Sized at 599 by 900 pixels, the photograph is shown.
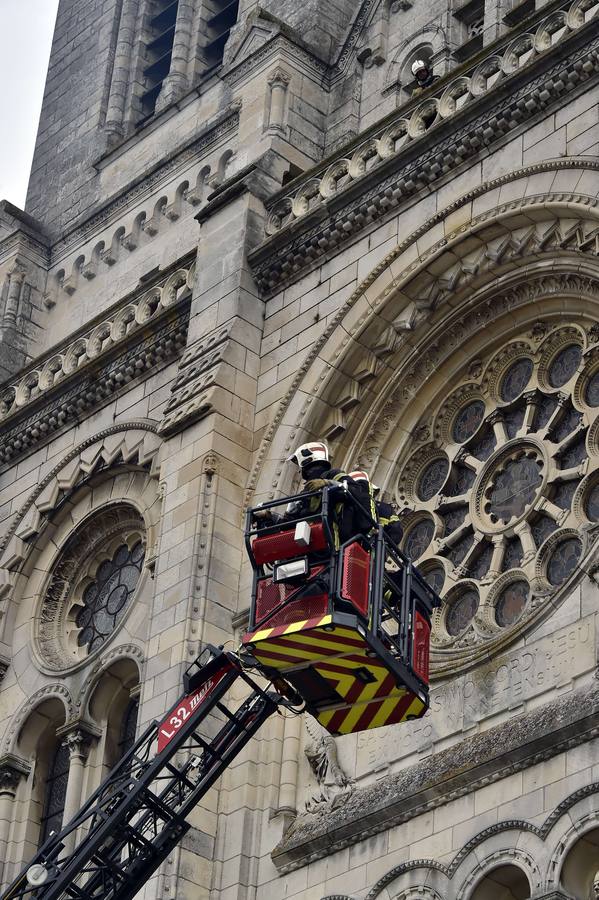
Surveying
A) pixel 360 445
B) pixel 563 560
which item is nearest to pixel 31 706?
pixel 360 445

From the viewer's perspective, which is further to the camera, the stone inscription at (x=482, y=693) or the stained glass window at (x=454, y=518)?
the stained glass window at (x=454, y=518)

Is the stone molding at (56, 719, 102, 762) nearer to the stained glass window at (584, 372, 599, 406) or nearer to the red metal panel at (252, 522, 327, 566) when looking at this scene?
the stained glass window at (584, 372, 599, 406)

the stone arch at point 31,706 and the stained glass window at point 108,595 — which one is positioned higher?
the stained glass window at point 108,595

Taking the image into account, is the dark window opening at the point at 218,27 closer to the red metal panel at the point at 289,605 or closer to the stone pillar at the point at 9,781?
the stone pillar at the point at 9,781

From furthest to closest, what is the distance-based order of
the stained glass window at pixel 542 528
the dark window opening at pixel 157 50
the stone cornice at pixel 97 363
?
the dark window opening at pixel 157 50
the stone cornice at pixel 97 363
the stained glass window at pixel 542 528

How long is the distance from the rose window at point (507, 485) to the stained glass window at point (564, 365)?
0.02 meters

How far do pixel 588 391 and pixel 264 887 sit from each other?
6690 millimetres

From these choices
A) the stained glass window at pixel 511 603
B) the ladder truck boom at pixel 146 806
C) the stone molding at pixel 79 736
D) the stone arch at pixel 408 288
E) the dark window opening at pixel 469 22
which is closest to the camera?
the ladder truck boom at pixel 146 806

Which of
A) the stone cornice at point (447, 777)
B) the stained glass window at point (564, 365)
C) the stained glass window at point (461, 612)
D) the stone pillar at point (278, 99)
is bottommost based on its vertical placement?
the stone cornice at point (447, 777)

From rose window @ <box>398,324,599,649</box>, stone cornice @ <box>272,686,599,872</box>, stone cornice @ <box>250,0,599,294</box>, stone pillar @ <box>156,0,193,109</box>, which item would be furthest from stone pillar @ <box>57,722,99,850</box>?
stone pillar @ <box>156,0,193,109</box>

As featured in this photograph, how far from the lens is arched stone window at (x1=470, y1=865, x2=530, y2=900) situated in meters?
22.5

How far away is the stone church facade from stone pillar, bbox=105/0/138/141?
4.54m

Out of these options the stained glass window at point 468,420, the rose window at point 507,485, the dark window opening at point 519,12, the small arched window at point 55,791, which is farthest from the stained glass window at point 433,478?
the dark window opening at point 519,12

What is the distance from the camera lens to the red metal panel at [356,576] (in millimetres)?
20750
